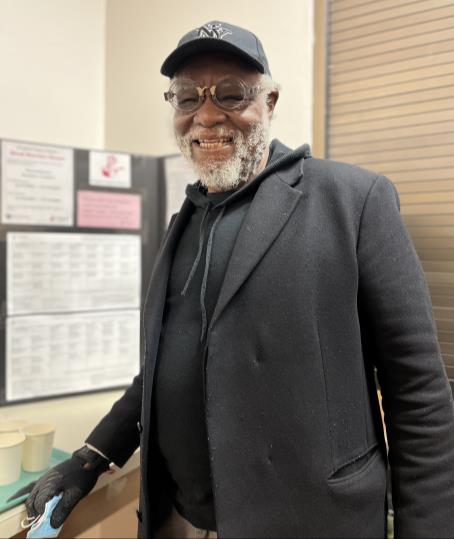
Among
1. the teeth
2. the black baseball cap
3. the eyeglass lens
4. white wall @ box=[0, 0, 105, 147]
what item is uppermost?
white wall @ box=[0, 0, 105, 147]

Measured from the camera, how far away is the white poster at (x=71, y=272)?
4.85 ft

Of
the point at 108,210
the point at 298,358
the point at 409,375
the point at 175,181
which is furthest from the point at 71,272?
the point at 409,375

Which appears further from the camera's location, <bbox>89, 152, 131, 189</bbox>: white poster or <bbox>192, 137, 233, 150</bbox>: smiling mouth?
<bbox>89, 152, 131, 189</bbox>: white poster

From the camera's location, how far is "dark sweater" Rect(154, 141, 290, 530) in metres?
0.92

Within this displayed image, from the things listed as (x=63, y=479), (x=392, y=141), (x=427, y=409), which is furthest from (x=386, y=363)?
(x=63, y=479)

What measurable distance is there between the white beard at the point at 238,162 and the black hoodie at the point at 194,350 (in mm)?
32

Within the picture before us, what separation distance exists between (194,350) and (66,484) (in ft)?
1.62

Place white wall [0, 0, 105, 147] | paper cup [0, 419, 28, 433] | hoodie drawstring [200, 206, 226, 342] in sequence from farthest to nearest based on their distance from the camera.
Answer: white wall [0, 0, 105, 147]
paper cup [0, 419, 28, 433]
hoodie drawstring [200, 206, 226, 342]

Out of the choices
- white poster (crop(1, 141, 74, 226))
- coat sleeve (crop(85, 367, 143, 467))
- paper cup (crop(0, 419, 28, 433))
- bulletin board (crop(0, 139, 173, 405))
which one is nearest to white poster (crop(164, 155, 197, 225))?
bulletin board (crop(0, 139, 173, 405))

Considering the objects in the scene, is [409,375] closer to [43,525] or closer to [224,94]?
[224,94]

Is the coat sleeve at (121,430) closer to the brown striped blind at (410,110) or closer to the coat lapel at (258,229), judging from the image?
the coat lapel at (258,229)

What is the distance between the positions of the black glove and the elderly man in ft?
0.89

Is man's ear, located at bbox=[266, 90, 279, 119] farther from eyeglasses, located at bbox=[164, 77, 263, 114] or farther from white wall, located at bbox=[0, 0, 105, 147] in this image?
white wall, located at bbox=[0, 0, 105, 147]

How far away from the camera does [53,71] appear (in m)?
1.71
